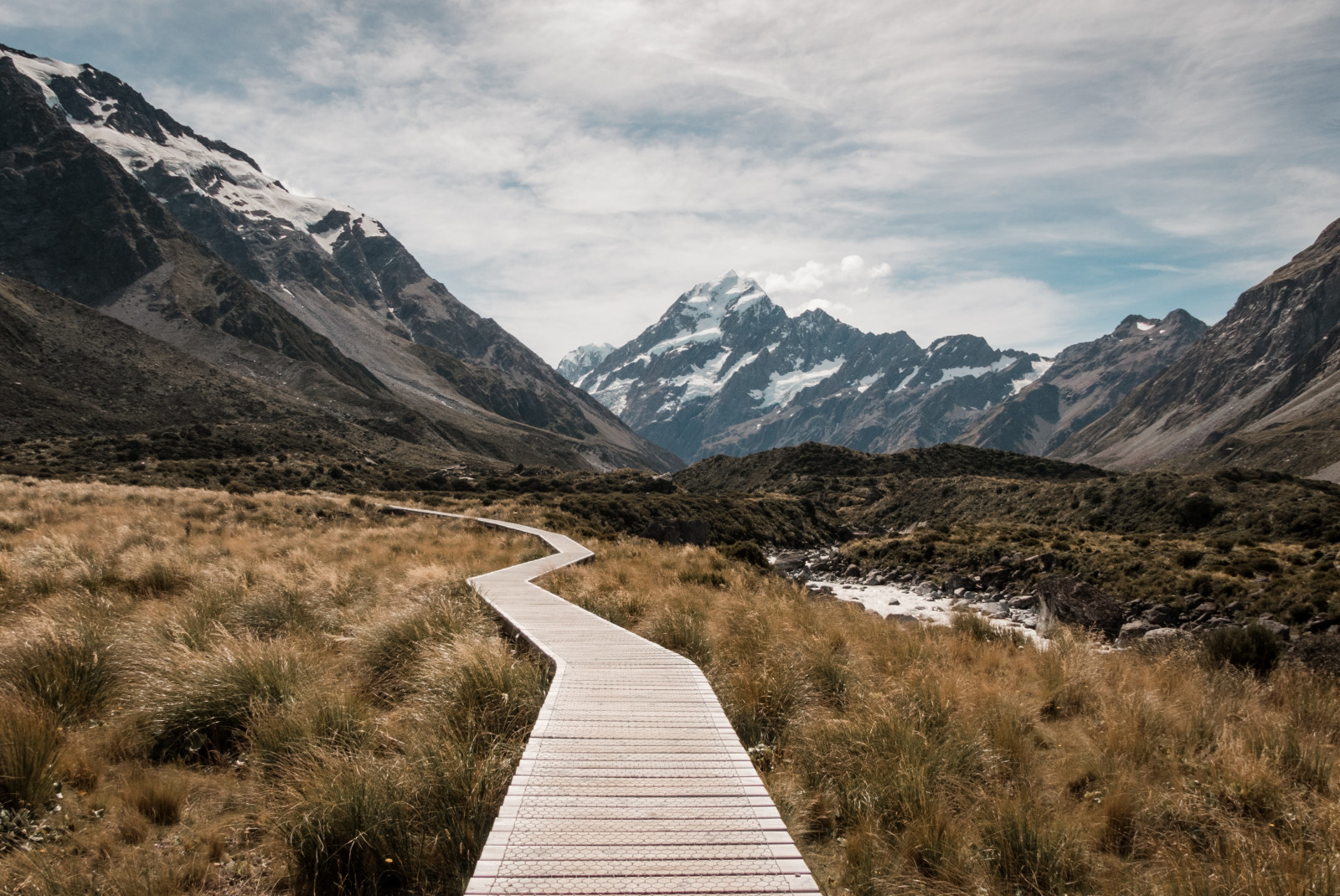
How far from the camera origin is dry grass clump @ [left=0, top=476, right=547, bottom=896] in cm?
447

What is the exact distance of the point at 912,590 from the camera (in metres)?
32.8

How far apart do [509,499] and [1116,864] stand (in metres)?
45.6

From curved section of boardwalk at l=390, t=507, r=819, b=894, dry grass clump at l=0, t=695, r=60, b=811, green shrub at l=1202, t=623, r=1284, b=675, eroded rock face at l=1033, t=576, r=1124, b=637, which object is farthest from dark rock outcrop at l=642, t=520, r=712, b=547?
dry grass clump at l=0, t=695, r=60, b=811

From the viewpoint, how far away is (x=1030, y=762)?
20.2ft

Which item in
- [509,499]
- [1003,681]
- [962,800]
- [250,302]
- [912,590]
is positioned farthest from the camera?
[250,302]

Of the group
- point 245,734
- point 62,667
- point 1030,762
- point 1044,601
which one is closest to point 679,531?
point 1044,601

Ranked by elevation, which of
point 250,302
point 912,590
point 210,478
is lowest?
point 912,590

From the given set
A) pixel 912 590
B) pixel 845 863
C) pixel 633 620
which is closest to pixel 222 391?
pixel 912 590

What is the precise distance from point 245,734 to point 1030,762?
23.3ft

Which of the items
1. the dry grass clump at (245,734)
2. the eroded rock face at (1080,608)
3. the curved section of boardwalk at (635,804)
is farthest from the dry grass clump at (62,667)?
the eroded rock face at (1080,608)

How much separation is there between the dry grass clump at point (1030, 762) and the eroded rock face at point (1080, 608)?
9.88 m

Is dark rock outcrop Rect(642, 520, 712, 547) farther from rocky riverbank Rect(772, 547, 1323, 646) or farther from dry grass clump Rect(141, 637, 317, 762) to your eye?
dry grass clump Rect(141, 637, 317, 762)

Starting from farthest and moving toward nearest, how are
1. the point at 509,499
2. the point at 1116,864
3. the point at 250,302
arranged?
the point at 250,302 → the point at 509,499 → the point at 1116,864

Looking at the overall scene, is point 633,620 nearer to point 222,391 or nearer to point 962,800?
point 962,800
